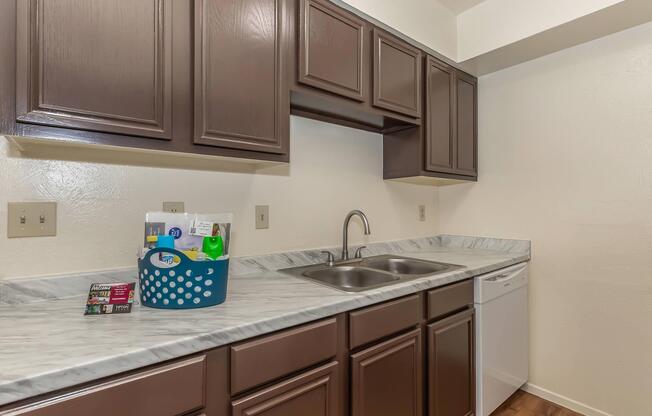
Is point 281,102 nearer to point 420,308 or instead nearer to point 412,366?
point 420,308

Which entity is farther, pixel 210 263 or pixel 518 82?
pixel 518 82

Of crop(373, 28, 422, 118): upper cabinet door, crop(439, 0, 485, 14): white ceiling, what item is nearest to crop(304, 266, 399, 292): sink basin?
crop(373, 28, 422, 118): upper cabinet door

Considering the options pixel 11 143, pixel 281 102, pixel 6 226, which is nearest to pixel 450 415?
pixel 281 102

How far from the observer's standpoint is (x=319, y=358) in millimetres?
1092

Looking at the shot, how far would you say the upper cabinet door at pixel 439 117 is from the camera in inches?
79.3

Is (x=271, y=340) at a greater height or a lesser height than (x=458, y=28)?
lesser

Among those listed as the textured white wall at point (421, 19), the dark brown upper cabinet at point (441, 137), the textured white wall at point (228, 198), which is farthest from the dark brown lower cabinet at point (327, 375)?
the textured white wall at point (421, 19)

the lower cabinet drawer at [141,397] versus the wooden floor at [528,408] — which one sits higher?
the lower cabinet drawer at [141,397]

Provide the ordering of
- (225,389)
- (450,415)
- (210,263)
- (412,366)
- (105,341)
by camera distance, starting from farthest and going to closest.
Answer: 1. (450,415)
2. (412,366)
3. (210,263)
4. (225,389)
5. (105,341)

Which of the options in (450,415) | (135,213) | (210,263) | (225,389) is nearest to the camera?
(225,389)

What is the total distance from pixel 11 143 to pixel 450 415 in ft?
6.89

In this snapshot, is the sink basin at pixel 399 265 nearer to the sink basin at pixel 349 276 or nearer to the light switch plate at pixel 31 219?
the sink basin at pixel 349 276

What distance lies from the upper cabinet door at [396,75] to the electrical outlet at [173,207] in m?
1.06

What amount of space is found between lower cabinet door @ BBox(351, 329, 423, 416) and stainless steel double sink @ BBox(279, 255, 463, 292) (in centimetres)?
34
